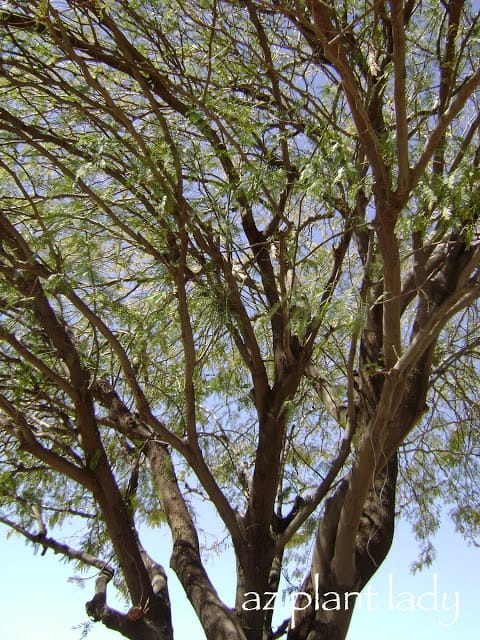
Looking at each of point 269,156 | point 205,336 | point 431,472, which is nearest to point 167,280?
point 205,336

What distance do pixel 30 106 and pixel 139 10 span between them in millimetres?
1000

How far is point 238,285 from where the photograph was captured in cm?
457

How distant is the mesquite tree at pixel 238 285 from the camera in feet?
11.8

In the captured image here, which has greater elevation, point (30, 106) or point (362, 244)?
point (30, 106)

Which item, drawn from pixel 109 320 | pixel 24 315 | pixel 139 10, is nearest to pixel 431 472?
pixel 109 320

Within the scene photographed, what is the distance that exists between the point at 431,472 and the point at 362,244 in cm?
189

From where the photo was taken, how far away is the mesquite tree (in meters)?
3.60

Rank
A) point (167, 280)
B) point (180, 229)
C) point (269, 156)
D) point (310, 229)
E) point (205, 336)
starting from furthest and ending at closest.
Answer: point (310, 229) < point (205, 336) < point (269, 156) < point (167, 280) < point (180, 229)

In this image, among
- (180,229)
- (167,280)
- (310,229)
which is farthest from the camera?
(310,229)

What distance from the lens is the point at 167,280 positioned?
406 centimetres

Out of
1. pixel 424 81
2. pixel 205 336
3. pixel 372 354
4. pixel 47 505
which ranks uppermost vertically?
pixel 424 81

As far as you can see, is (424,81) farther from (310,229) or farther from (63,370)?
(63,370)

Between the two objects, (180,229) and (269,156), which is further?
(269,156)

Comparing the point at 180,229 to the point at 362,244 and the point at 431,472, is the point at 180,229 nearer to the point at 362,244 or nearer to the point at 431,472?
the point at 362,244
